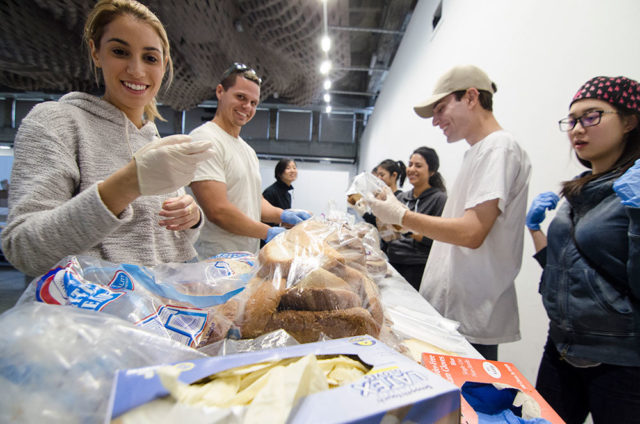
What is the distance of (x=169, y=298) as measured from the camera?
48 centimetres

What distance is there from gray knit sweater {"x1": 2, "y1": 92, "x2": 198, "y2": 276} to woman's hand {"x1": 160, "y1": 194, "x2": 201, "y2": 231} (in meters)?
0.06

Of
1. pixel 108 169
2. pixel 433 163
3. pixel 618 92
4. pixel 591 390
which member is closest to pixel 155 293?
pixel 108 169

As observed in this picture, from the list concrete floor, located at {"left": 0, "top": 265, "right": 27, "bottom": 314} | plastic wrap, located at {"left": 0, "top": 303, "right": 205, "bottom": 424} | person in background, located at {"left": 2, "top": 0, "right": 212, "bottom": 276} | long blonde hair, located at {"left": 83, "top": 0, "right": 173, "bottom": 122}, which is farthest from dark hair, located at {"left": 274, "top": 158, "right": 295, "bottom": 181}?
concrete floor, located at {"left": 0, "top": 265, "right": 27, "bottom": 314}

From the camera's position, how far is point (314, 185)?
879cm

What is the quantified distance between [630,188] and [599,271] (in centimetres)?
28

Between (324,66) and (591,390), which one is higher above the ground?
(324,66)

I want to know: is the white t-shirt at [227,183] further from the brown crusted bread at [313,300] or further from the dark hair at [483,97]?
the dark hair at [483,97]

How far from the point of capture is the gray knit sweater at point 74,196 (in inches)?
22.8

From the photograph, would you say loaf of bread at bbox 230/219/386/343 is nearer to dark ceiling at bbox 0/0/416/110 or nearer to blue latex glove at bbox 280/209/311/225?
blue latex glove at bbox 280/209/311/225

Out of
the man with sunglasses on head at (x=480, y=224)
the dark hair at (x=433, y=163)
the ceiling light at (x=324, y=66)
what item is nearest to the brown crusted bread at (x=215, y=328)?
the man with sunglasses on head at (x=480, y=224)

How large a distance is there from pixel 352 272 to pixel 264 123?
352 inches

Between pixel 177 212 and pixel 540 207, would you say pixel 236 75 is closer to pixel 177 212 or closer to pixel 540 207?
pixel 177 212

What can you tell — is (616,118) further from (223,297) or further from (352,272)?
(223,297)

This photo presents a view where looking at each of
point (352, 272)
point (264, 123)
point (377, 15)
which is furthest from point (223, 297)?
point (264, 123)
